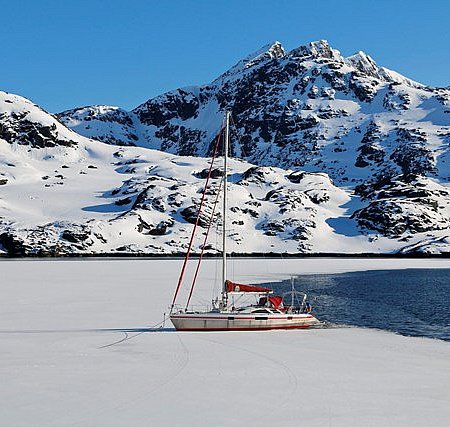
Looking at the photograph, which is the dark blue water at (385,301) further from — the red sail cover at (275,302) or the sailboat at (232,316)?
the sailboat at (232,316)

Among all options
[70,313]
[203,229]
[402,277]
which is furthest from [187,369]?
[203,229]

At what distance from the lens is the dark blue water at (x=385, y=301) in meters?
41.1

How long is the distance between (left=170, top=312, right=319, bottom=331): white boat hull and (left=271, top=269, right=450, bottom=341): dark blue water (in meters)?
6.50

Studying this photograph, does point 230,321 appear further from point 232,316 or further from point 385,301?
point 385,301

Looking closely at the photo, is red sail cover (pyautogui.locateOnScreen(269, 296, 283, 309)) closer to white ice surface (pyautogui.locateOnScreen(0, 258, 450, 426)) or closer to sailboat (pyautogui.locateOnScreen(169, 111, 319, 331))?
sailboat (pyautogui.locateOnScreen(169, 111, 319, 331))

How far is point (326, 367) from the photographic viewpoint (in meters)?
25.0

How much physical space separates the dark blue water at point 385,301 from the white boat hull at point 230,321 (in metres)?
6.50

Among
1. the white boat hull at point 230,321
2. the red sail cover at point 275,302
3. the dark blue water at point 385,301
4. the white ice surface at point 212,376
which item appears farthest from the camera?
the dark blue water at point 385,301

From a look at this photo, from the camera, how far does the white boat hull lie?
116 feet

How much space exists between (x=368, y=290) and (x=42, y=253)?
113 m

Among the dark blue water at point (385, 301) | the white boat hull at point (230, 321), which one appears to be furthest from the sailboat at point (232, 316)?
the dark blue water at point (385, 301)

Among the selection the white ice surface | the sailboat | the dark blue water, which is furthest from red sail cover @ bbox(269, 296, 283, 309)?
the dark blue water

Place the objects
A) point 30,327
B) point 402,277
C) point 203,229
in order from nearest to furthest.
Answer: point 30,327, point 402,277, point 203,229

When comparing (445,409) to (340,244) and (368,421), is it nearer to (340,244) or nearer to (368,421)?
(368,421)
